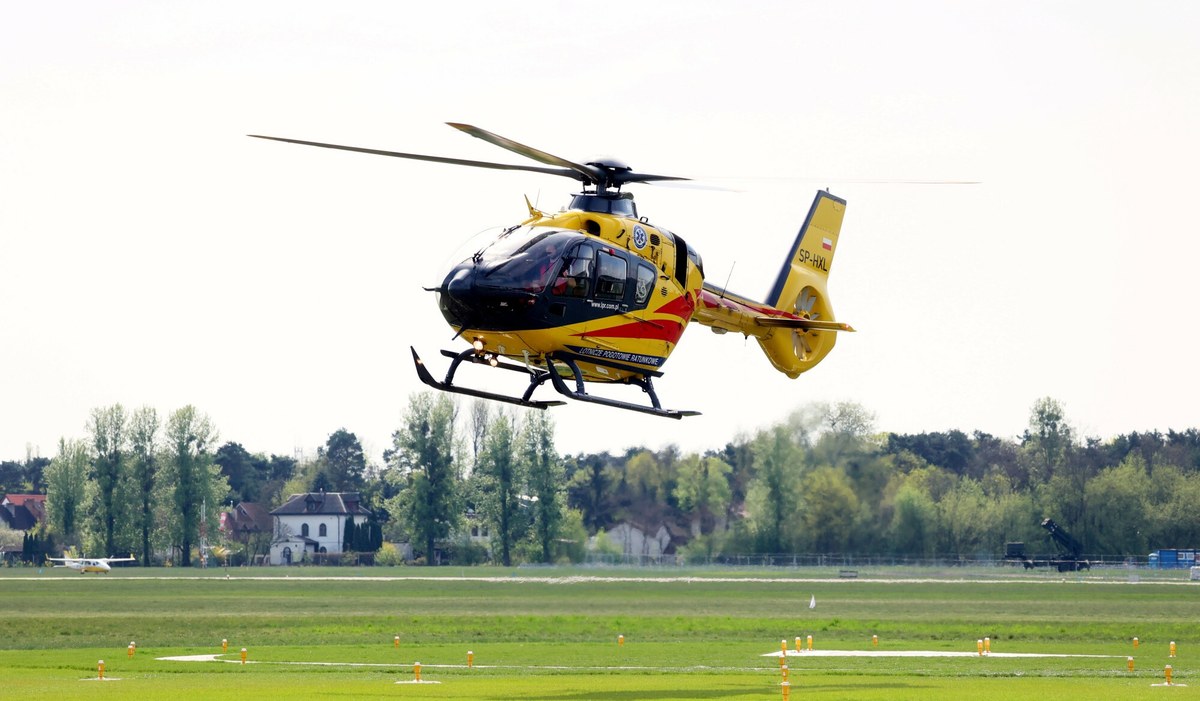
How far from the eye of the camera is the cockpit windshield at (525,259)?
2738 centimetres

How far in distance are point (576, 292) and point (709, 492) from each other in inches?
3496

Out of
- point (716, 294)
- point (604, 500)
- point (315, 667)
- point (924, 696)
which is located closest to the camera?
point (924, 696)

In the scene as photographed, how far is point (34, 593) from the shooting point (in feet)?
272

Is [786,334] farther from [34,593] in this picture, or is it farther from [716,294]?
[34,593]

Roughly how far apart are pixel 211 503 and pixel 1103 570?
7502 cm

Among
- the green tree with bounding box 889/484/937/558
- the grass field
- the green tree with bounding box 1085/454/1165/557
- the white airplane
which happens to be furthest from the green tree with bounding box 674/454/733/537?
the white airplane

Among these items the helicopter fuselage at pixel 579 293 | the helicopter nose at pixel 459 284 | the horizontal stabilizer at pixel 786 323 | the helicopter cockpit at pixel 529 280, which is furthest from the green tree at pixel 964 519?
the helicopter nose at pixel 459 284

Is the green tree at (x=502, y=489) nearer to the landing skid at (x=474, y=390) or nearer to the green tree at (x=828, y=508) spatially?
the green tree at (x=828, y=508)

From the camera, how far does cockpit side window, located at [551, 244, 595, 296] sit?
27906 millimetres

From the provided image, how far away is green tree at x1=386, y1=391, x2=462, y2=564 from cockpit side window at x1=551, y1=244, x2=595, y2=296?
10178 centimetres

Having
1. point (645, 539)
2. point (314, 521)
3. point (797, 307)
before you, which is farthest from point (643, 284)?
point (314, 521)

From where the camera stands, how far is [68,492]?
145 m

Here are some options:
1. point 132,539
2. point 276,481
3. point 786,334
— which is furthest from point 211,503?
point 786,334

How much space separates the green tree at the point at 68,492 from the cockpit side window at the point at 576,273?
412ft
